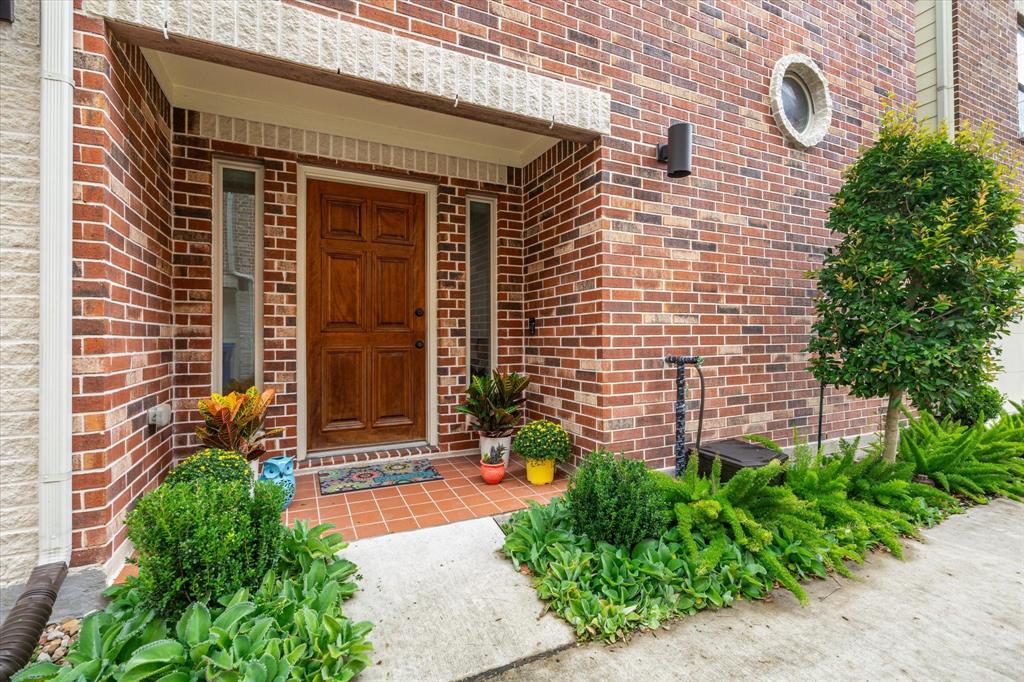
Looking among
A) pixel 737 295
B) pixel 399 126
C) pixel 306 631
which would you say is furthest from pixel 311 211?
pixel 737 295

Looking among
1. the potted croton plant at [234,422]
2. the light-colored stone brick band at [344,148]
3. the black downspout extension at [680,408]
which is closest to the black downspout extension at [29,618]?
the potted croton plant at [234,422]

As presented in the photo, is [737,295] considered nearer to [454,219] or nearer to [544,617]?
[454,219]

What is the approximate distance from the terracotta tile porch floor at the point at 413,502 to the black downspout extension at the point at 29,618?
938 millimetres

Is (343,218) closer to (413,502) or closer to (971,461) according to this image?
(413,502)

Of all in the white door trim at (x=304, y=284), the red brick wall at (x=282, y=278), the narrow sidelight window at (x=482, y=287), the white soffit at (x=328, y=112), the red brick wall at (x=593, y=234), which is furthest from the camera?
the narrow sidelight window at (x=482, y=287)

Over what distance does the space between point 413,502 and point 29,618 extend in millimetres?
1639

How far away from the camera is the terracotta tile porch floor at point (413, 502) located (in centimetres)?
255

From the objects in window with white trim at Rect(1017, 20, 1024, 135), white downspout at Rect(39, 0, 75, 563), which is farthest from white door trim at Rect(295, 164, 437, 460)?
window with white trim at Rect(1017, 20, 1024, 135)

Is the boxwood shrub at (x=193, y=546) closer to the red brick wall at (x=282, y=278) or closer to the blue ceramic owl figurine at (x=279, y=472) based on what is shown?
the blue ceramic owl figurine at (x=279, y=472)

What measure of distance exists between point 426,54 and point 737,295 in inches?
111

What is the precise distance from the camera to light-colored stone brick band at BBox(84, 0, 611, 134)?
211 cm

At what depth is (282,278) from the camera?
129 inches

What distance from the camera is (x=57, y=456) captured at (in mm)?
1821

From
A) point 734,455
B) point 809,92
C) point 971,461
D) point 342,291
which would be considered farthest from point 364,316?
point 971,461
